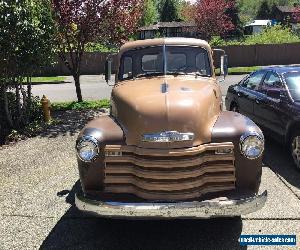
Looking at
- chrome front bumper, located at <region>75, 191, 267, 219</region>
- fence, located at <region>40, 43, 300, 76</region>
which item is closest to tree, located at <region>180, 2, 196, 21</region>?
fence, located at <region>40, 43, 300, 76</region>

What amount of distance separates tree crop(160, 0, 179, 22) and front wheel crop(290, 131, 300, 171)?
242ft

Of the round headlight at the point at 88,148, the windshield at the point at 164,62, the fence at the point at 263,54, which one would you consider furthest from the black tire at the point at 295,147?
the fence at the point at 263,54

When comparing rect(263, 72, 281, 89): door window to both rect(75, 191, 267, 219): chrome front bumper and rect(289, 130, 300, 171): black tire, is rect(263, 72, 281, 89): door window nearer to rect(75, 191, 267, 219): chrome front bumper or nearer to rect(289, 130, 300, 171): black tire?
rect(289, 130, 300, 171): black tire

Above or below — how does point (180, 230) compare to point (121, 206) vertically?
below

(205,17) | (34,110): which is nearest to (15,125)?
(34,110)

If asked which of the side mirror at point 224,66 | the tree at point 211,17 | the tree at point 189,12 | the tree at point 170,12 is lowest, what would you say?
the side mirror at point 224,66

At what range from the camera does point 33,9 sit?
10.6m

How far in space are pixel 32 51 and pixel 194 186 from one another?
7489 millimetres

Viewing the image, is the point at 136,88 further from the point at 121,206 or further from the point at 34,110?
the point at 34,110

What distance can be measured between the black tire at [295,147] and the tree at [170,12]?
242ft

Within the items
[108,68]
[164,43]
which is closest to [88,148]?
[164,43]

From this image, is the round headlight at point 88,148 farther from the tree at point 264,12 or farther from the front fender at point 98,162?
the tree at point 264,12

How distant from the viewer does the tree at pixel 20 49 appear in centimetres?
992

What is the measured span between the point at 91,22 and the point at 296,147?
29.0ft
